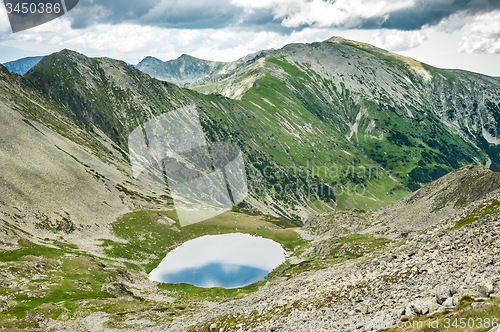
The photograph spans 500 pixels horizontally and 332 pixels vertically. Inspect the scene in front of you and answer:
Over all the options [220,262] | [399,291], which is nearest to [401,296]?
[399,291]

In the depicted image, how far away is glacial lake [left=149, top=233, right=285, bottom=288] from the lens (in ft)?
327

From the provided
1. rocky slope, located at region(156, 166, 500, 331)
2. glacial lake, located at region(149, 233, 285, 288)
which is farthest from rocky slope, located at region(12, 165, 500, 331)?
glacial lake, located at region(149, 233, 285, 288)

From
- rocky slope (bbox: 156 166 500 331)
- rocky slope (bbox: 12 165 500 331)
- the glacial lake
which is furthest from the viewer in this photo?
the glacial lake

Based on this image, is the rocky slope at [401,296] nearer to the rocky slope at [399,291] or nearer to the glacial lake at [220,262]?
the rocky slope at [399,291]

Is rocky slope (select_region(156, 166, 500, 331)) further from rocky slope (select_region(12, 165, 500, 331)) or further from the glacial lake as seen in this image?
the glacial lake

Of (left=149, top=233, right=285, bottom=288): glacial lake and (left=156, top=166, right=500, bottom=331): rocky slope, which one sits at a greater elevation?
(left=156, top=166, right=500, bottom=331): rocky slope

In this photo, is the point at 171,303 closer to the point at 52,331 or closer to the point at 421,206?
the point at 52,331

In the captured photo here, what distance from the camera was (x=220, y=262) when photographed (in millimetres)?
108000

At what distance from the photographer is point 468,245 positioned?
3369 cm

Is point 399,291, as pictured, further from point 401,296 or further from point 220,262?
point 220,262

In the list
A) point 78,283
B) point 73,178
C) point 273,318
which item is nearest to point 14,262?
point 78,283

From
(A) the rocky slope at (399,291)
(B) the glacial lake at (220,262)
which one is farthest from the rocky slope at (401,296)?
(B) the glacial lake at (220,262)

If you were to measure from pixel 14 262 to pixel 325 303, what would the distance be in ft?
261

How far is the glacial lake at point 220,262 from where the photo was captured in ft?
327
